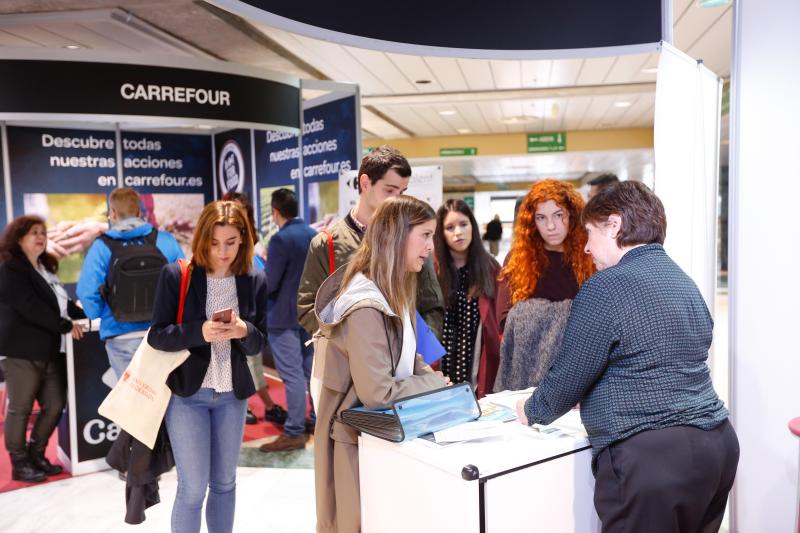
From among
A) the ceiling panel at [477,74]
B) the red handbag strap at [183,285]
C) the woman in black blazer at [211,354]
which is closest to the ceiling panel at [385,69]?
the ceiling panel at [477,74]

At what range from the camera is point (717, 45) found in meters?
6.56

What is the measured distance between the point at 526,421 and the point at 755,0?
198 centimetres

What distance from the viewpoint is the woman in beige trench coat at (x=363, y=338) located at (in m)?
1.76

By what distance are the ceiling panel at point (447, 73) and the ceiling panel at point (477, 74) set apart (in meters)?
0.06

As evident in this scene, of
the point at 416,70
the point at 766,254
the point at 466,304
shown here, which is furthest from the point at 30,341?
the point at 416,70

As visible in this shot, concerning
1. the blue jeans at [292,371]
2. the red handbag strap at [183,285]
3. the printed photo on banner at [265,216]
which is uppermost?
the printed photo on banner at [265,216]

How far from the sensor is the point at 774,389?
104 inches

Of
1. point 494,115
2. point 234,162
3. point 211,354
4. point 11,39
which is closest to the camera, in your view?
point 211,354

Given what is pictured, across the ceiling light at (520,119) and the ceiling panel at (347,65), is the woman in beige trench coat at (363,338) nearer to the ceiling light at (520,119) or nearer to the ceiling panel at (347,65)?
the ceiling panel at (347,65)

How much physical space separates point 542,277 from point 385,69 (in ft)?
16.8

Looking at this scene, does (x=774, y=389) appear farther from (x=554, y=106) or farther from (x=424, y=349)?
(x=554, y=106)

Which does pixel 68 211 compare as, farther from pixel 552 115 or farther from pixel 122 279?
pixel 552 115

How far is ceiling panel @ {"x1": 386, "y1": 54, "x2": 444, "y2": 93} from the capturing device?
263 inches

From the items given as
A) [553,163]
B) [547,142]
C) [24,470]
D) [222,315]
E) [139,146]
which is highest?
[547,142]
